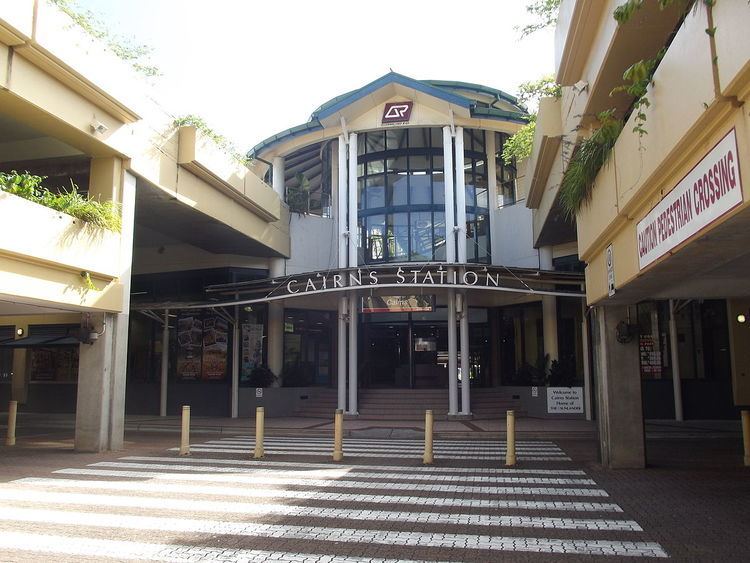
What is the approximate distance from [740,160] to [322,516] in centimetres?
564

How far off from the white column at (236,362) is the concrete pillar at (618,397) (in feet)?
45.8

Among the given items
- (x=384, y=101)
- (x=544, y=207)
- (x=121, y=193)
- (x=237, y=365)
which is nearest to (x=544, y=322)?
(x=544, y=207)

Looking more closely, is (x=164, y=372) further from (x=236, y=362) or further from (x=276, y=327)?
(x=276, y=327)

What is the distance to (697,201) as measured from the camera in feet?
18.3

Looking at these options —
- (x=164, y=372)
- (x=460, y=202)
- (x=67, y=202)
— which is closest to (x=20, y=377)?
(x=164, y=372)

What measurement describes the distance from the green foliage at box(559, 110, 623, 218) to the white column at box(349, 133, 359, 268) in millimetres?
10506

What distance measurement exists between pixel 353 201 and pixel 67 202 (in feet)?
35.8

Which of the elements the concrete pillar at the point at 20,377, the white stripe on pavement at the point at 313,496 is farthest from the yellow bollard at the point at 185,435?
the concrete pillar at the point at 20,377

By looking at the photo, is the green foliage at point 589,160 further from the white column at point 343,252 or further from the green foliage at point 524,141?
the white column at point 343,252

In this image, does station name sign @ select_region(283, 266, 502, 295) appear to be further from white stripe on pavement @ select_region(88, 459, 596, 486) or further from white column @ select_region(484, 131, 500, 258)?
white stripe on pavement @ select_region(88, 459, 596, 486)

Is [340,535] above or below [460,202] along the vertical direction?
below

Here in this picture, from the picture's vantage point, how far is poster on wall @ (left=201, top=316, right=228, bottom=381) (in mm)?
22859

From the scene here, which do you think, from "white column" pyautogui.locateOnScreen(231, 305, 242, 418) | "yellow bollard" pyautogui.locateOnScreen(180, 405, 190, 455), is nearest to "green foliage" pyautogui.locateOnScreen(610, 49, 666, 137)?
"yellow bollard" pyautogui.locateOnScreen(180, 405, 190, 455)

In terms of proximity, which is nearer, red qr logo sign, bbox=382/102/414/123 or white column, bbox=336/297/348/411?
white column, bbox=336/297/348/411
